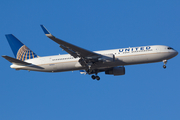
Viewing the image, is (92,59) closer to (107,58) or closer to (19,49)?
(107,58)

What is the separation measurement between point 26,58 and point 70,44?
499 inches

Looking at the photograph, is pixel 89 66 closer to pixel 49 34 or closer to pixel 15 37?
pixel 49 34

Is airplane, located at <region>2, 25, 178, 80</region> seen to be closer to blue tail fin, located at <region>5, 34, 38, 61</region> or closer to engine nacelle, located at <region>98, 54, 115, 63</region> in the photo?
engine nacelle, located at <region>98, 54, 115, 63</region>

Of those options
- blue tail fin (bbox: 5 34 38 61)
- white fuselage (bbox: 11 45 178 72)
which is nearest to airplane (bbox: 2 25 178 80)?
white fuselage (bbox: 11 45 178 72)

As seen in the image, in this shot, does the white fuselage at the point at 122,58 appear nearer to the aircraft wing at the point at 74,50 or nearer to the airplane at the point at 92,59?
the airplane at the point at 92,59

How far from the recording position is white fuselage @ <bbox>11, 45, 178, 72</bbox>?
148 ft

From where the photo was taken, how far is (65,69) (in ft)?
155

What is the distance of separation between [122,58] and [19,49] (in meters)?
19.4

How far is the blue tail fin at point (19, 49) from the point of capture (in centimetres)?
5031

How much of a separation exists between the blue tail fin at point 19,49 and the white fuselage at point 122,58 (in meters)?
2.95

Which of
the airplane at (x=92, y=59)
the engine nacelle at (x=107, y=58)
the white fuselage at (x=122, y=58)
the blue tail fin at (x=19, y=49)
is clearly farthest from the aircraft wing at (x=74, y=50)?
the blue tail fin at (x=19, y=49)

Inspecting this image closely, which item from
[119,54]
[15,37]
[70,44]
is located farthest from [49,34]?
[15,37]

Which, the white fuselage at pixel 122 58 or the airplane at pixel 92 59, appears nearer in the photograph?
the airplane at pixel 92 59

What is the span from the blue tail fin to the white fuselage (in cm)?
295
